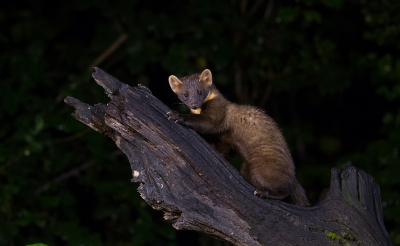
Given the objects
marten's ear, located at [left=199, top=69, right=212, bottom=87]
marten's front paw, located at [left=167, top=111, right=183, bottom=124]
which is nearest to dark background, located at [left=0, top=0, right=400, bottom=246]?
marten's ear, located at [left=199, top=69, right=212, bottom=87]

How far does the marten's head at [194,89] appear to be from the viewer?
165 inches

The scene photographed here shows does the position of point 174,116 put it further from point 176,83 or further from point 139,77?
point 139,77

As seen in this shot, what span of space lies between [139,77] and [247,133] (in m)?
3.16

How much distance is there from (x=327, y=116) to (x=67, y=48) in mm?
4622

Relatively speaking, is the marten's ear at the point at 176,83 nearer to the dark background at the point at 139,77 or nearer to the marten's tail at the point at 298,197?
the dark background at the point at 139,77

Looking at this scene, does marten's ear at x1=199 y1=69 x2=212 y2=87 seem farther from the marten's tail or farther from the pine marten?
the marten's tail

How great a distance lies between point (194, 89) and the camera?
13.9 feet

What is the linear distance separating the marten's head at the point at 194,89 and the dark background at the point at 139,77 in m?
0.56

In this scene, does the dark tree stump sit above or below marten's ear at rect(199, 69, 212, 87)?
below

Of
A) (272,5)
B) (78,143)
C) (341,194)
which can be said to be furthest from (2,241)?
(272,5)

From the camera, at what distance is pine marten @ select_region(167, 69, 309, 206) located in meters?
3.51

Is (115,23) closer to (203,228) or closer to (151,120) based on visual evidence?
(151,120)

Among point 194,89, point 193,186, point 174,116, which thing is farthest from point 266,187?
point 194,89

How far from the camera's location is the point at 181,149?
3.23 m
